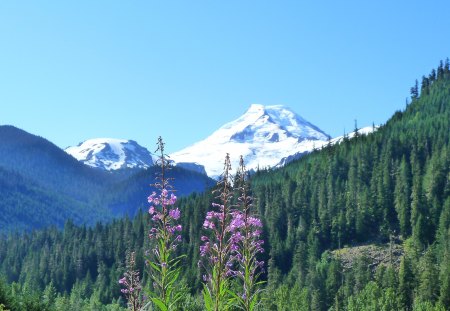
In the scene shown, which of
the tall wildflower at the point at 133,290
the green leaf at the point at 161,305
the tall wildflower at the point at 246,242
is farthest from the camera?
the tall wildflower at the point at 133,290

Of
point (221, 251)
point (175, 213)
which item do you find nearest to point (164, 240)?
point (175, 213)

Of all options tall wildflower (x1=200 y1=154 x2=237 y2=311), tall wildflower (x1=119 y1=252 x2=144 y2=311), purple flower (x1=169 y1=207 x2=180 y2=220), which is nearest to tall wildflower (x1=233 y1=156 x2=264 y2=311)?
tall wildflower (x1=200 y1=154 x2=237 y2=311)

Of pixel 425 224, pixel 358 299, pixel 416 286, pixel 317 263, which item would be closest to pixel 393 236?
pixel 425 224

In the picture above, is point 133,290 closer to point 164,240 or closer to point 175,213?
point 164,240

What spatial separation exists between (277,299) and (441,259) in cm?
5048

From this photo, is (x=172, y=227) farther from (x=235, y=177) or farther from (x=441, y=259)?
(x=441, y=259)

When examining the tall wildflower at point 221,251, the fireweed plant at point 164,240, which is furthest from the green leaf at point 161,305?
the tall wildflower at point 221,251

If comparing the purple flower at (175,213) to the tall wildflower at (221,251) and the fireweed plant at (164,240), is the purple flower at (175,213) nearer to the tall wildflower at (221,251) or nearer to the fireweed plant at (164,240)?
the fireweed plant at (164,240)

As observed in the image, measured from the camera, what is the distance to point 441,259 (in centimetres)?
16688

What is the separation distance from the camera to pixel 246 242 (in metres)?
12.6

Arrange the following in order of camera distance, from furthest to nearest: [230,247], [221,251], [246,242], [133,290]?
[133,290] → [246,242] → [230,247] → [221,251]

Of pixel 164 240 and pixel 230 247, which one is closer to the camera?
pixel 230 247

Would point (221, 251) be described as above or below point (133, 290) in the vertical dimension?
above

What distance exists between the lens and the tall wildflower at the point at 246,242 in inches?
478
